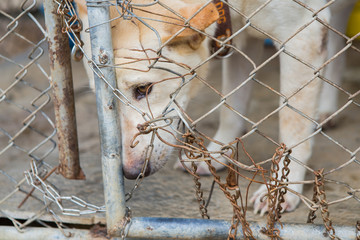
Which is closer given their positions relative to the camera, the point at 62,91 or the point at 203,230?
the point at 203,230

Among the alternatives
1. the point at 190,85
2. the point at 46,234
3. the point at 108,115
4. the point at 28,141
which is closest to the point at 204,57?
the point at 190,85

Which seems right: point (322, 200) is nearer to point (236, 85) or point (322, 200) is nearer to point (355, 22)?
point (236, 85)

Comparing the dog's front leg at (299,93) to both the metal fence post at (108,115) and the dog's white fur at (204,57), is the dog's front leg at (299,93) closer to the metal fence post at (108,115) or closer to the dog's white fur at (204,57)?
the dog's white fur at (204,57)

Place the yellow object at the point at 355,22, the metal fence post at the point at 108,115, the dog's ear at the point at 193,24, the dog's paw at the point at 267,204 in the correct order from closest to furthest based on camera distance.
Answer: the metal fence post at the point at 108,115 → the dog's ear at the point at 193,24 → the dog's paw at the point at 267,204 → the yellow object at the point at 355,22

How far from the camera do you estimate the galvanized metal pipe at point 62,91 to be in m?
1.58

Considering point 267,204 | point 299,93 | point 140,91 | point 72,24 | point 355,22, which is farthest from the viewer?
point 355,22

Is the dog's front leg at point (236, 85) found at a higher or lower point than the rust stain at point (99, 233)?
higher

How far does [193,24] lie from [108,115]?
1.56 feet

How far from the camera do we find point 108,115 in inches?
55.2

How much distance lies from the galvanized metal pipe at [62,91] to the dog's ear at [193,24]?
1.28 feet

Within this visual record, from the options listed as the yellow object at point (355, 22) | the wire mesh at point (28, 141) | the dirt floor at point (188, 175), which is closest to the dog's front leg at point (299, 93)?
the dirt floor at point (188, 175)

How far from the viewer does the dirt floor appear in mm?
1950

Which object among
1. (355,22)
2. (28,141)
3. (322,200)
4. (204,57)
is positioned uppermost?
(355,22)

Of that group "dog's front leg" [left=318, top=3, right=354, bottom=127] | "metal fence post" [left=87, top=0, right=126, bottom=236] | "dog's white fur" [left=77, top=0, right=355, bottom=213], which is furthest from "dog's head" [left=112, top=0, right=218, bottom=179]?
"dog's front leg" [left=318, top=3, right=354, bottom=127]
